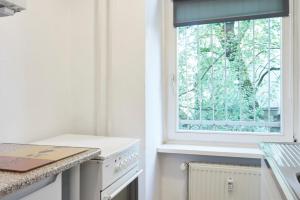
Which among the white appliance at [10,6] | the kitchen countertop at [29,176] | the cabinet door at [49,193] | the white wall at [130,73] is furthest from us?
the white wall at [130,73]

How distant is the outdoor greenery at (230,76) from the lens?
2.27 metres

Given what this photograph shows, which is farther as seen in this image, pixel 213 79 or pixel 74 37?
pixel 213 79

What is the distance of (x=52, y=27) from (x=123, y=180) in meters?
1.20

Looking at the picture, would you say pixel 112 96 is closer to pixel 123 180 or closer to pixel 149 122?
pixel 149 122

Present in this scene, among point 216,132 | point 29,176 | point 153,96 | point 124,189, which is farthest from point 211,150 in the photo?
point 29,176

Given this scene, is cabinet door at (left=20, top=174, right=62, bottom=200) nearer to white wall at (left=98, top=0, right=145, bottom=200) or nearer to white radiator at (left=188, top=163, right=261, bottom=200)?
white wall at (left=98, top=0, right=145, bottom=200)

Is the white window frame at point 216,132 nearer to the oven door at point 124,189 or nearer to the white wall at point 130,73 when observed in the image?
the white wall at point 130,73

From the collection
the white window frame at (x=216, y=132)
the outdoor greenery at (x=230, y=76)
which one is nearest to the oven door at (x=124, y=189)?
the white window frame at (x=216, y=132)

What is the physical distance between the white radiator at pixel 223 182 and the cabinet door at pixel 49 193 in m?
1.33

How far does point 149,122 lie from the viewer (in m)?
2.14

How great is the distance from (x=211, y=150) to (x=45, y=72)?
54.3 inches

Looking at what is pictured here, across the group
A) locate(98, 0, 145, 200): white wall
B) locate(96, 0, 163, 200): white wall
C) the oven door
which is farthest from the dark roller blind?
the oven door

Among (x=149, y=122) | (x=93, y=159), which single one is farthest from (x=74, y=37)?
(x=93, y=159)

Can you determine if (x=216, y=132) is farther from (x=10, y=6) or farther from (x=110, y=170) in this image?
(x=10, y=6)
